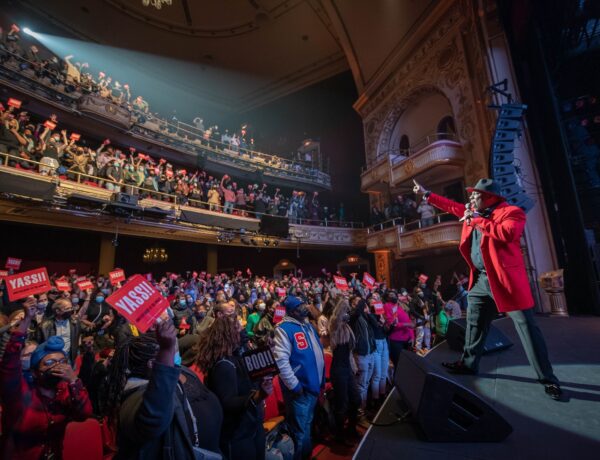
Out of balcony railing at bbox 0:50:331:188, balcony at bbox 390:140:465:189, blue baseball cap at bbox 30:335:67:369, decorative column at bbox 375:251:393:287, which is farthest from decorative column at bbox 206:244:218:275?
blue baseball cap at bbox 30:335:67:369

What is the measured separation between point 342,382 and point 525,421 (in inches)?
76.9

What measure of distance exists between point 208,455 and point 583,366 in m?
3.18

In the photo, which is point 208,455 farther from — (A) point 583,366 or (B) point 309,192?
(B) point 309,192

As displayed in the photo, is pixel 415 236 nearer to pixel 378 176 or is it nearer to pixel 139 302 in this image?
pixel 378 176

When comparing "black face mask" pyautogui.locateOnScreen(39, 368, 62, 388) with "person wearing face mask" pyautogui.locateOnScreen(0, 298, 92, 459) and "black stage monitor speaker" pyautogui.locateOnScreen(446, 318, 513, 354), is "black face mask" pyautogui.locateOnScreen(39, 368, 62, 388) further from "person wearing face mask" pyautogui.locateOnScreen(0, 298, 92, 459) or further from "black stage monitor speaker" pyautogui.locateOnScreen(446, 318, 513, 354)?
"black stage monitor speaker" pyautogui.locateOnScreen(446, 318, 513, 354)

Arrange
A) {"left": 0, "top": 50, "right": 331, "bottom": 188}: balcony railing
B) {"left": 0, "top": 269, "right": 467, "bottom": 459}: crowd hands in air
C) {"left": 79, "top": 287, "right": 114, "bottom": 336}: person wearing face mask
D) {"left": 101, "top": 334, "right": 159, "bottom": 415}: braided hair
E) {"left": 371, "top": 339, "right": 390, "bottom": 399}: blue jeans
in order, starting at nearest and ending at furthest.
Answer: {"left": 0, "top": 269, "right": 467, "bottom": 459}: crowd hands in air, {"left": 101, "top": 334, "right": 159, "bottom": 415}: braided hair, {"left": 371, "top": 339, "right": 390, "bottom": 399}: blue jeans, {"left": 79, "top": 287, "right": 114, "bottom": 336}: person wearing face mask, {"left": 0, "top": 50, "right": 331, "bottom": 188}: balcony railing

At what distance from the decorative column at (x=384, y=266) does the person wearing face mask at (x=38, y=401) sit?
52.8 ft

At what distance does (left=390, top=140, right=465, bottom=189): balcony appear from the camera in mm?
12031

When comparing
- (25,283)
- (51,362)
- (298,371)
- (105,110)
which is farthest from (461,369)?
(105,110)

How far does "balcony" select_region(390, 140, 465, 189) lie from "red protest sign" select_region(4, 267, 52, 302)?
1285cm

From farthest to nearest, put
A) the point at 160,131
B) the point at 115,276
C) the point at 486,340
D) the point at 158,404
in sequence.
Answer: the point at 160,131 → the point at 115,276 → the point at 486,340 → the point at 158,404

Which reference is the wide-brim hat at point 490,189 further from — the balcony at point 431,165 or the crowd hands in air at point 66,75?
the crowd hands in air at point 66,75

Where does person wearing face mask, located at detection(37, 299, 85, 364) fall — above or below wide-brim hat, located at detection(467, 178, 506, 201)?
below

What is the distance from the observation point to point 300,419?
108 inches
